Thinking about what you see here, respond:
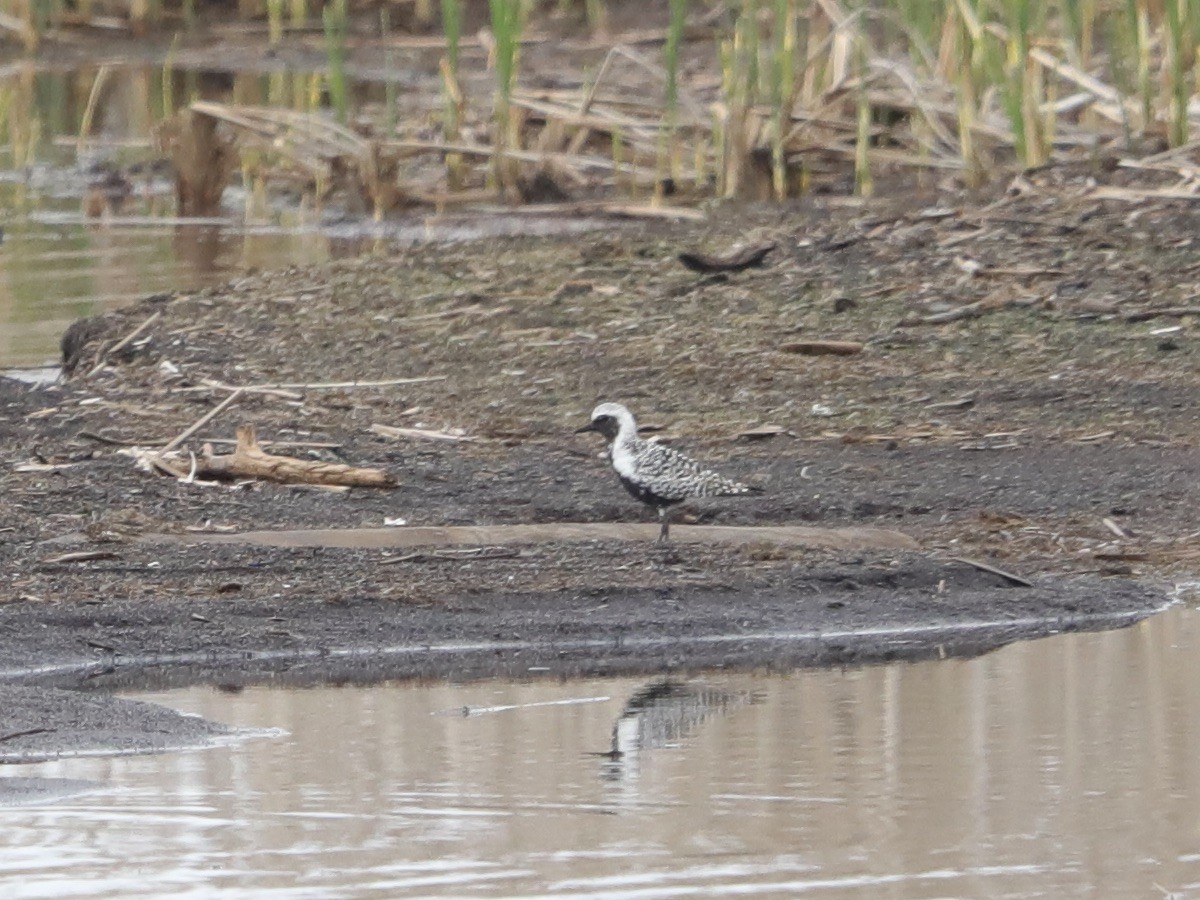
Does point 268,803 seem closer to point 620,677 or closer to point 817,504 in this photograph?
point 620,677

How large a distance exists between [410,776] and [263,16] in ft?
73.9

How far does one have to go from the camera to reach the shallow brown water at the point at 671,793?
15.0ft

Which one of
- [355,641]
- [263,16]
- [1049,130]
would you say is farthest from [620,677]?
[263,16]

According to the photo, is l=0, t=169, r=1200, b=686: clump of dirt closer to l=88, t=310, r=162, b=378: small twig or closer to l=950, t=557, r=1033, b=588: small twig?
l=88, t=310, r=162, b=378: small twig

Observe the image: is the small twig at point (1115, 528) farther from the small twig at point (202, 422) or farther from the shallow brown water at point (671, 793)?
the small twig at point (202, 422)

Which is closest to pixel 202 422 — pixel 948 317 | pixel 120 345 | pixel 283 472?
pixel 283 472

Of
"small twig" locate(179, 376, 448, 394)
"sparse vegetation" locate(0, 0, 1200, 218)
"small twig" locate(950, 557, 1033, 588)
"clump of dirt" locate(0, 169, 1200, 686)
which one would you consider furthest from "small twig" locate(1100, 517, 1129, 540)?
"sparse vegetation" locate(0, 0, 1200, 218)

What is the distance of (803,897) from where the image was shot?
4.40m

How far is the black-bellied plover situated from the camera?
7.66m

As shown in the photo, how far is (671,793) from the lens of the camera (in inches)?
204

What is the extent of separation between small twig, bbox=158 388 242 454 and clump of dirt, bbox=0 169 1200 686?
61 millimetres

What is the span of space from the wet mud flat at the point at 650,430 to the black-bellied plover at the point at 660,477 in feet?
0.70

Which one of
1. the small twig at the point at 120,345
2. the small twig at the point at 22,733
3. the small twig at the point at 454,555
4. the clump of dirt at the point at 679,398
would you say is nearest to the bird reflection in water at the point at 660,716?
the clump of dirt at the point at 679,398

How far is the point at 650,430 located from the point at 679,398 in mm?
499
